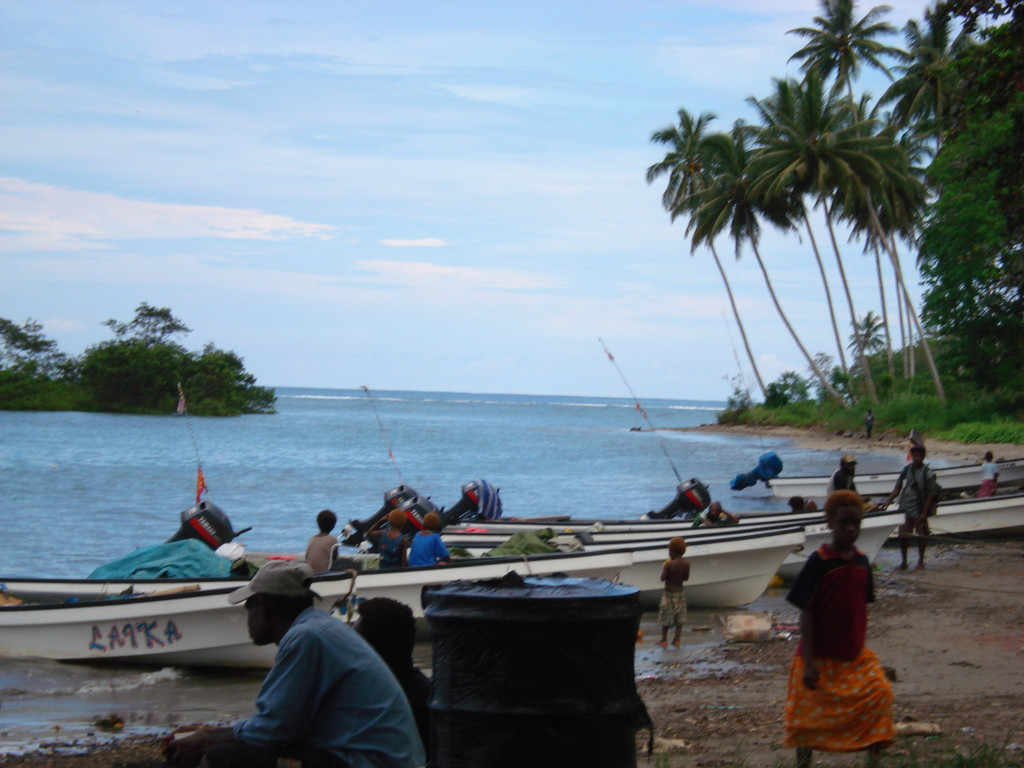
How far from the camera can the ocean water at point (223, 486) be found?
949 cm

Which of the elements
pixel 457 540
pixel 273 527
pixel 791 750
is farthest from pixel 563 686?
pixel 273 527

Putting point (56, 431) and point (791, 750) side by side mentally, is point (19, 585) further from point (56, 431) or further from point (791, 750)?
point (56, 431)

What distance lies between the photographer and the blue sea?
24938 millimetres

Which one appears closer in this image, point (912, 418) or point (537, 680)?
point (537, 680)

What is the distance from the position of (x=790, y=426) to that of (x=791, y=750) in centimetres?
5563

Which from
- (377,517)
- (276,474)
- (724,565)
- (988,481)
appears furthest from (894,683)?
(276,474)

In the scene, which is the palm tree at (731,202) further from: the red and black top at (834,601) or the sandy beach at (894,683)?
the red and black top at (834,601)

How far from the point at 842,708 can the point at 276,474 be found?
128 ft

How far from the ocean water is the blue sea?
91 millimetres

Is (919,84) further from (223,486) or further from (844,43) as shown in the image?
(223,486)

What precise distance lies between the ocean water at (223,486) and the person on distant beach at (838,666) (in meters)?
5.44

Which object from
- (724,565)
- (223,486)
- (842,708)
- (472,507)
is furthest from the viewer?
(223,486)

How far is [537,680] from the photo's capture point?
335cm

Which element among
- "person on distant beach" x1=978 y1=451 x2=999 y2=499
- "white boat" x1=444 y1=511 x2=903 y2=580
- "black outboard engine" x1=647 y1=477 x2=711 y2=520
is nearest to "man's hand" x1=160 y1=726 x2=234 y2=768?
"white boat" x1=444 y1=511 x2=903 y2=580
